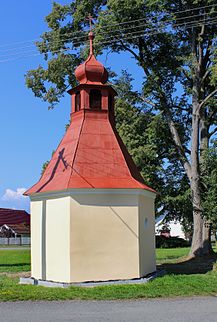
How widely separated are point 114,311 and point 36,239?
18.8ft

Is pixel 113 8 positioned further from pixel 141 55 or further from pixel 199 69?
pixel 199 69

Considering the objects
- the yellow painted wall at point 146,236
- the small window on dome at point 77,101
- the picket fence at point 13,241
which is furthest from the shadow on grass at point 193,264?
the picket fence at point 13,241

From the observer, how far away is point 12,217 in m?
61.8

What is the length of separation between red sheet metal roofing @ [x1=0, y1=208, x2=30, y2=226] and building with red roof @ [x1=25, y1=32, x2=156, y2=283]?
46539mm

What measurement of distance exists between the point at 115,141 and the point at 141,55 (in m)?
12.4

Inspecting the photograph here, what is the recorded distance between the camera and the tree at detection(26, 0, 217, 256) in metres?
24.2

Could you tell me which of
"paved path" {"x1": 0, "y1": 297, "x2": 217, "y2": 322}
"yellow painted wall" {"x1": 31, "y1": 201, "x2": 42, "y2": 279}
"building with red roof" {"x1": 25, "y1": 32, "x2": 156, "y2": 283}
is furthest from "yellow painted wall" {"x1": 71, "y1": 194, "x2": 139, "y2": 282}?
"paved path" {"x1": 0, "y1": 297, "x2": 217, "y2": 322}

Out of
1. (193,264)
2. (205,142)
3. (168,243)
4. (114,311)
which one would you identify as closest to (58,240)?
(114,311)

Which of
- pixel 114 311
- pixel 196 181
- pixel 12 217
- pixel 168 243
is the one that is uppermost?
pixel 196 181

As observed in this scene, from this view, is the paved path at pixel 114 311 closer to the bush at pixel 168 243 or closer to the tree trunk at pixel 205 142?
the tree trunk at pixel 205 142

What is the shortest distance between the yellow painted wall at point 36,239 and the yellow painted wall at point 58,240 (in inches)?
20.5

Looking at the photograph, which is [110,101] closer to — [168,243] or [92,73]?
[92,73]

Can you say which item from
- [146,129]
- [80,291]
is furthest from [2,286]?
[146,129]

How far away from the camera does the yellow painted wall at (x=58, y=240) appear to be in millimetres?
13484
